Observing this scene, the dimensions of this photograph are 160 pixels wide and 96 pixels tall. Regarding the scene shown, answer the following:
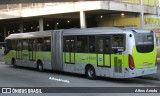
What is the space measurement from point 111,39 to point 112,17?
42153 mm

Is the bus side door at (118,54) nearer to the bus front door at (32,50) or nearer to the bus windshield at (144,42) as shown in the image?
the bus windshield at (144,42)

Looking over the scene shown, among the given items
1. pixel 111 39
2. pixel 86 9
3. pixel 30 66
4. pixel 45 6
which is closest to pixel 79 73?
pixel 111 39

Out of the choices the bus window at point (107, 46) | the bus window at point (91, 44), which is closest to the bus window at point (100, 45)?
the bus window at point (107, 46)

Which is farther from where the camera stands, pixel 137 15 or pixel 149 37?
pixel 137 15

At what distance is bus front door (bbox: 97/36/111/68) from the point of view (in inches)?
733

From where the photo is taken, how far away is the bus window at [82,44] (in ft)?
67.0

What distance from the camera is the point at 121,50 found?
17.9m

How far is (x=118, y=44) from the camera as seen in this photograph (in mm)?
18109

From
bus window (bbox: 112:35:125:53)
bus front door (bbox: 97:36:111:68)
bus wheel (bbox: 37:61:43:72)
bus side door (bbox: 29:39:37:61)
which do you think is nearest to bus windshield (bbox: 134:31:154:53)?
bus window (bbox: 112:35:125:53)

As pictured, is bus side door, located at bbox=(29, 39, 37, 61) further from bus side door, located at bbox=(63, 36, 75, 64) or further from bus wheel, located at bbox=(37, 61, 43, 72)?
bus side door, located at bbox=(63, 36, 75, 64)

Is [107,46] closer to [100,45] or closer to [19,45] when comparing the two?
[100,45]

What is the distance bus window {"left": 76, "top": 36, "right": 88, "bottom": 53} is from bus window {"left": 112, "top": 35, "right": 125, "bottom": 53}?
A: 2.43 meters

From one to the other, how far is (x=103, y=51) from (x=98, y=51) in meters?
0.47

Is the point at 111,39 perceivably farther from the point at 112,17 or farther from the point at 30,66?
the point at 112,17
